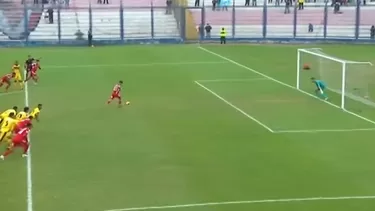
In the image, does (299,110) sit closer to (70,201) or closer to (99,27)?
(70,201)

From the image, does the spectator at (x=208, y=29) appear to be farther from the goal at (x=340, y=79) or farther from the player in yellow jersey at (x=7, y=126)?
the player in yellow jersey at (x=7, y=126)

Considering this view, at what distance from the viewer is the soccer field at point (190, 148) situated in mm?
15180

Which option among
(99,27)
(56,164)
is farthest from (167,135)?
(99,27)

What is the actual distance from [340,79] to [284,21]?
32.1m

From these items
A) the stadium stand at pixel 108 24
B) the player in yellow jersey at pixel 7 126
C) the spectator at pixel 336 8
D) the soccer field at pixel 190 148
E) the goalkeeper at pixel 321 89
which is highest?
the spectator at pixel 336 8

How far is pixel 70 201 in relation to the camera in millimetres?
14898

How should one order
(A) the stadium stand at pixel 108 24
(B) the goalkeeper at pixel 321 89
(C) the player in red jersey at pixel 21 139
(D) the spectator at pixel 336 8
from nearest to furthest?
(C) the player in red jersey at pixel 21 139, (B) the goalkeeper at pixel 321 89, (A) the stadium stand at pixel 108 24, (D) the spectator at pixel 336 8

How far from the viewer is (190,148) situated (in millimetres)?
19812

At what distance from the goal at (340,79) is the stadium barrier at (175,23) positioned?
955 inches

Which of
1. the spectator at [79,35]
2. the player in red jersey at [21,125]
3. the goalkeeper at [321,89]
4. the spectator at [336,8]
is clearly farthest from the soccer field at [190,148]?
the spectator at [336,8]

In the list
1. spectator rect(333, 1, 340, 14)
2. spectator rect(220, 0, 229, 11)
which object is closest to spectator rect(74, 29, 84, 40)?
spectator rect(220, 0, 229, 11)

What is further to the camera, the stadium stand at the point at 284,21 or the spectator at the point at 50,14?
the stadium stand at the point at 284,21

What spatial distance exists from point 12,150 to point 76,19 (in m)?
41.4

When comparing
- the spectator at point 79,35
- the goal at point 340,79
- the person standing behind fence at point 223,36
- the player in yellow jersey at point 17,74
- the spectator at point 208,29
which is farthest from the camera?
the spectator at point 208,29
